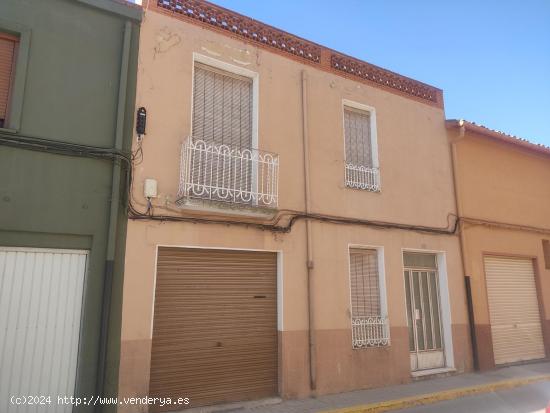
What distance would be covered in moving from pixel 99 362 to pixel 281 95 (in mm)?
5600

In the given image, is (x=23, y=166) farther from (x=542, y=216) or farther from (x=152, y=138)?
(x=542, y=216)

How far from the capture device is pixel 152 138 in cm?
678

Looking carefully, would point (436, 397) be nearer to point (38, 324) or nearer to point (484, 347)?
point (484, 347)

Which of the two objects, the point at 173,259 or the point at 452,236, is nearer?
the point at 173,259

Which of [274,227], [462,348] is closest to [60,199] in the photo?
[274,227]

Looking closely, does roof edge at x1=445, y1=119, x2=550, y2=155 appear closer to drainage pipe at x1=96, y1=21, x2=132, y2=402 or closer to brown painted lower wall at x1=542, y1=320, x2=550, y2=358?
brown painted lower wall at x1=542, y1=320, x2=550, y2=358

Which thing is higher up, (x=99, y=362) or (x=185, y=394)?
(x=99, y=362)

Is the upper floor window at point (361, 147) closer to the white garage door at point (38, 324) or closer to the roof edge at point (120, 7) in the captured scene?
the roof edge at point (120, 7)

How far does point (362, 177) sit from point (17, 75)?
6413mm

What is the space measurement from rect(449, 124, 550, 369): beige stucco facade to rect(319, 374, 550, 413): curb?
37.5 inches

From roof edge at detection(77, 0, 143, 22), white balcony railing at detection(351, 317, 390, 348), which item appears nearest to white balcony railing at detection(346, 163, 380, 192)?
white balcony railing at detection(351, 317, 390, 348)

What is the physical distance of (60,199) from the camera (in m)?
5.90

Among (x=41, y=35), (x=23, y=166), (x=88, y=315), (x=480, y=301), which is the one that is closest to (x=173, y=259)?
(x=88, y=315)

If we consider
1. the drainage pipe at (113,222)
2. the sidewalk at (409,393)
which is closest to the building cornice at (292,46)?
the drainage pipe at (113,222)
